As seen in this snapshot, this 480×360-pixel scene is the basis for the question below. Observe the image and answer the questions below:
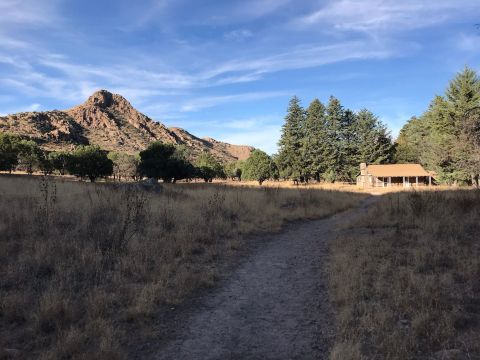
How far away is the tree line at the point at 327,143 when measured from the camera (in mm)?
58000

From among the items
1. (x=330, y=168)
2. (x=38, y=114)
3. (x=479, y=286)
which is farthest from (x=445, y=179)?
(x=38, y=114)

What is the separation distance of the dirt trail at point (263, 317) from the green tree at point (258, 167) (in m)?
49.5

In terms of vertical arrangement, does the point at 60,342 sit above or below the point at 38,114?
Answer: below

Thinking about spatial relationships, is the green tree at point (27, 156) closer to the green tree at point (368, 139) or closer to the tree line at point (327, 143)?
the tree line at point (327, 143)

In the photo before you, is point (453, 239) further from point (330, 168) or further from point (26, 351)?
point (330, 168)

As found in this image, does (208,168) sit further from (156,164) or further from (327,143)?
(156,164)

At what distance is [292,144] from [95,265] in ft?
180

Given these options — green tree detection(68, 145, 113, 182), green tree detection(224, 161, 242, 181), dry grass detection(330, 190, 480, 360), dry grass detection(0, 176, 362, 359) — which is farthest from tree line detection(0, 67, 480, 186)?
green tree detection(224, 161, 242, 181)

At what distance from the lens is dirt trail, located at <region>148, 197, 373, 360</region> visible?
4.01 m

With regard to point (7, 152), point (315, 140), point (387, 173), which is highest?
point (315, 140)

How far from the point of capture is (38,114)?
175875 millimetres

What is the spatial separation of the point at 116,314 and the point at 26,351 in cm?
114

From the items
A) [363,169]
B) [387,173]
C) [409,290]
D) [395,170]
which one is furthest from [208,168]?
[409,290]

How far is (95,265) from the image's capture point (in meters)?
6.28
